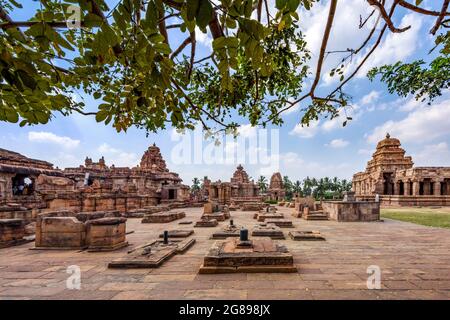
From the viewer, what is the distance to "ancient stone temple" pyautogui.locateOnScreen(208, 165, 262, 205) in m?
27.2

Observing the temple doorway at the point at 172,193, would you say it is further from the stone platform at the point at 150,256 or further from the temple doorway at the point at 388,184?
the temple doorway at the point at 388,184

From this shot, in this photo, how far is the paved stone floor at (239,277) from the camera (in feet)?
11.1

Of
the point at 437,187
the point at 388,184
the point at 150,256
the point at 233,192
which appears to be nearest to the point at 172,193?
the point at 233,192

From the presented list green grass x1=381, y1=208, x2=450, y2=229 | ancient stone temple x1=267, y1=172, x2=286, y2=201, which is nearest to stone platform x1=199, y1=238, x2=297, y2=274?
green grass x1=381, y1=208, x2=450, y2=229

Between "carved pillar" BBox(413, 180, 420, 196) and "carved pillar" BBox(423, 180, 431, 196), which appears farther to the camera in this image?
"carved pillar" BBox(423, 180, 431, 196)

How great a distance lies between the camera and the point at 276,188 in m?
43.8

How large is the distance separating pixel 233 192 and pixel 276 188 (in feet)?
52.1

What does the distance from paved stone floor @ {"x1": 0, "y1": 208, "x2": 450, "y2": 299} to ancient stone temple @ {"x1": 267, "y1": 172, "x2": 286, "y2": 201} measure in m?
37.2

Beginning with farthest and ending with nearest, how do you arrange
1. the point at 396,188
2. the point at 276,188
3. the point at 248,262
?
the point at 276,188
the point at 396,188
the point at 248,262

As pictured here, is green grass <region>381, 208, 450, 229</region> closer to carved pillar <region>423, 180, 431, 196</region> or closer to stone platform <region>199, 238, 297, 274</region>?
stone platform <region>199, 238, 297, 274</region>

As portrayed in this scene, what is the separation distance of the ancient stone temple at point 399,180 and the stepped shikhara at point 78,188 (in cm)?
2498

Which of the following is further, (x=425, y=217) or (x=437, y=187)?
(x=437, y=187)

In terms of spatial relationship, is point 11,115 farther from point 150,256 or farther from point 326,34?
point 150,256
